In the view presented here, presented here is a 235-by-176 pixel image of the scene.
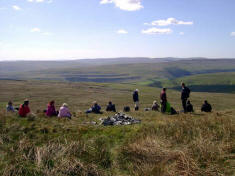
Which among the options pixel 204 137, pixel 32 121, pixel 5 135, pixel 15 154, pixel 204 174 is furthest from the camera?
pixel 32 121

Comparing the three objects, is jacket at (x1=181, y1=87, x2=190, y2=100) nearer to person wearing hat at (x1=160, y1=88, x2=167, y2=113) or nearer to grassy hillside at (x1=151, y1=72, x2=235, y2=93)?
person wearing hat at (x1=160, y1=88, x2=167, y2=113)

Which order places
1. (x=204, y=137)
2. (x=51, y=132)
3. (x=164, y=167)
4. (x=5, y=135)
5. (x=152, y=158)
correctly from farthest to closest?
(x=51, y=132)
(x=5, y=135)
(x=204, y=137)
(x=152, y=158)
(x=164, y=167)

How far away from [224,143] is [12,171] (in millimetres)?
5747

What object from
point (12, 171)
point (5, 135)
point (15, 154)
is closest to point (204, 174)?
point (12, 171)

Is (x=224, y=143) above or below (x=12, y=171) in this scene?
above

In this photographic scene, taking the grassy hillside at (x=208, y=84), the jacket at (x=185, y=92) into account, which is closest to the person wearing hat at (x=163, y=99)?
the jacket at (x=185, y=92)

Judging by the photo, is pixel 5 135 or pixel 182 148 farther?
pixel 5 135

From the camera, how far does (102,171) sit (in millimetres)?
5164

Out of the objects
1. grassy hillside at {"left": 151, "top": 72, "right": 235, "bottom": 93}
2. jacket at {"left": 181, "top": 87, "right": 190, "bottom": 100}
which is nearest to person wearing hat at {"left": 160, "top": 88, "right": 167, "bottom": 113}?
jacket at {"left": 181, "top": 87, "right": 190, "bottom": 100}

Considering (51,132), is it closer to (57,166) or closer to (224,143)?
(57,166)

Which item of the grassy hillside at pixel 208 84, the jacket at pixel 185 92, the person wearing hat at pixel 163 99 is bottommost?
the grassy hillside at pixel 208 84

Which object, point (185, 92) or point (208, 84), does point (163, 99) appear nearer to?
point (185, 92)

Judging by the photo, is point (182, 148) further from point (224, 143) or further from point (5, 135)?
point (5, 135)

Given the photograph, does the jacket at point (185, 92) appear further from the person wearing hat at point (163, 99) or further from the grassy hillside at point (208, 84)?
the grassy hillside at point (208, 84)
